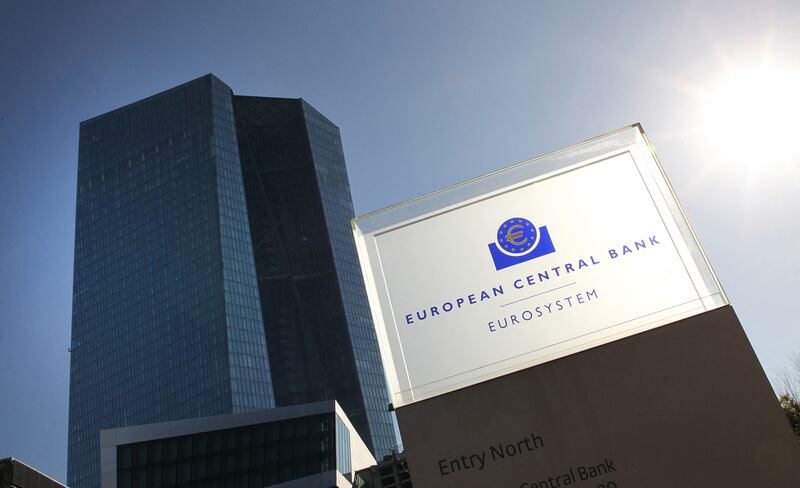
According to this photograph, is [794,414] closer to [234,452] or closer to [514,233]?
[514,233]

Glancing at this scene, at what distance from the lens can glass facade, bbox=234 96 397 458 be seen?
435ft

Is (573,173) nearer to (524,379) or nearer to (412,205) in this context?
(412,205)

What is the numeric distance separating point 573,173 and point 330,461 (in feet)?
180

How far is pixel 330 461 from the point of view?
56656mm

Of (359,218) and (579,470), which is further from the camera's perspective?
(359,218)

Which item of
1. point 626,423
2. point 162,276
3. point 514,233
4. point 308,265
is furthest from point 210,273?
point 626,423

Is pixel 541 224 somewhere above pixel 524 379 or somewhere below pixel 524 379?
above

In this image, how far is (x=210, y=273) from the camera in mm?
114375

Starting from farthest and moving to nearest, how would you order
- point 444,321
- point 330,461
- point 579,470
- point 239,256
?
point 239,256 < point 330,461 < point 444,321 < point 579,470

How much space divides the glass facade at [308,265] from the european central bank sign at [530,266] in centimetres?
12270

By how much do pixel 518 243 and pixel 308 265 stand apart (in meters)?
144

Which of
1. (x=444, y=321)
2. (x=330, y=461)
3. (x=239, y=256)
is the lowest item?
(x=444, y=321)

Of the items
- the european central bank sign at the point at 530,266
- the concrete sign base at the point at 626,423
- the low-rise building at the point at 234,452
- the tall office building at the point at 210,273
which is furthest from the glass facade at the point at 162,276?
the concrete sign base at the point at 626,423

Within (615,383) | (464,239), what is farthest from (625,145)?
(615,383)
